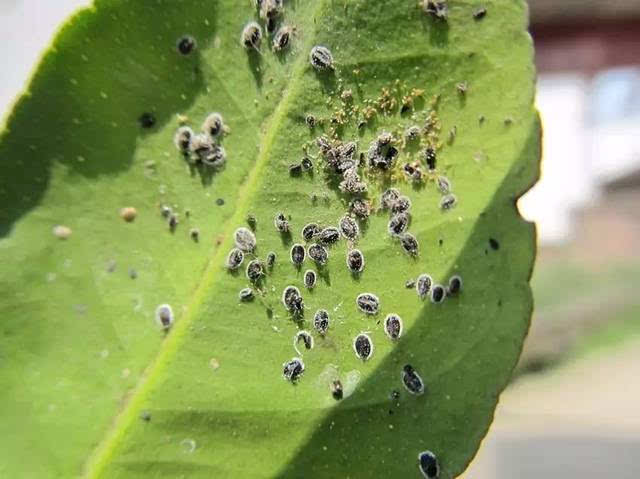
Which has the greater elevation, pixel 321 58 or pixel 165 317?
pixel 321 58

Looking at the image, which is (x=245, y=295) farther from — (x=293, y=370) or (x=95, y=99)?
(x=95, y=99)

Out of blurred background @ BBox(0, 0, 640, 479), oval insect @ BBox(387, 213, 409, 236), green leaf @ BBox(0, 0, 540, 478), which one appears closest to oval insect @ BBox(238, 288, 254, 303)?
green leaf @ BBox(0, 0, 540, 478)

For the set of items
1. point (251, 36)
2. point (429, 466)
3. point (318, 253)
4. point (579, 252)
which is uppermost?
point (579, 252)

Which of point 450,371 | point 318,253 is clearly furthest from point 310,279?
point 450,371

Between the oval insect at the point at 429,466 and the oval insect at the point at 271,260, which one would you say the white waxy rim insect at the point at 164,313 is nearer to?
the oval insect at the point at 271,260

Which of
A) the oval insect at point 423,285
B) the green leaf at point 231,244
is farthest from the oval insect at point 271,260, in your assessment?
the oval insect at point 423,285

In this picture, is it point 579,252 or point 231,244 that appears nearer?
point 231,244

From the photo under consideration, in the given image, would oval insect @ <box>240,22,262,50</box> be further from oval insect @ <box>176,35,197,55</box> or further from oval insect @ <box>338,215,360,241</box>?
Answer: oval insect @ <box>338,215,360,241</box>
